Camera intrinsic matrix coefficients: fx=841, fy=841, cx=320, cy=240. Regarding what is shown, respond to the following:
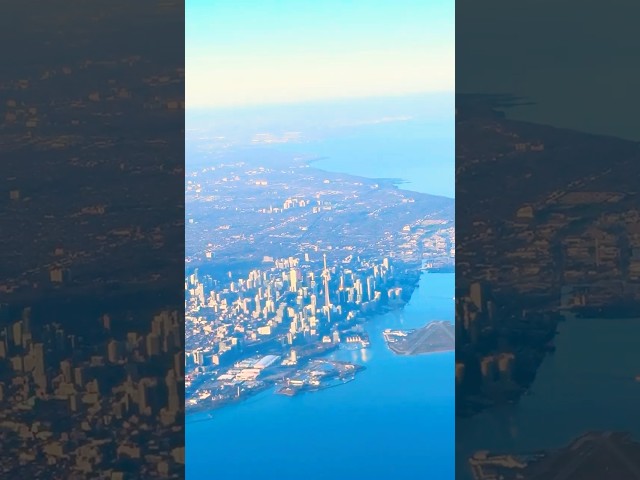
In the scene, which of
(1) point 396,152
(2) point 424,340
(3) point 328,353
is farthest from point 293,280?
(1) point 396,152

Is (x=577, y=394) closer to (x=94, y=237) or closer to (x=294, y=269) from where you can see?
(x=294, y=269)

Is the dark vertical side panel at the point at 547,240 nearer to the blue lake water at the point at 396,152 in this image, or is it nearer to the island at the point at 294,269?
the island at the point at 294,269

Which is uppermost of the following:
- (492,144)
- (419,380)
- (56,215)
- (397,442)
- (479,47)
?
(479,47)

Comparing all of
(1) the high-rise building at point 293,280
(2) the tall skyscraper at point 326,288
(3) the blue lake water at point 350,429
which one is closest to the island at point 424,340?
(3) the blue lake water at point 350,429

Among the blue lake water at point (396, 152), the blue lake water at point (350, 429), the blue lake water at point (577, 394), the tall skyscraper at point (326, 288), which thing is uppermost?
the blue lake water at point (396, 152)

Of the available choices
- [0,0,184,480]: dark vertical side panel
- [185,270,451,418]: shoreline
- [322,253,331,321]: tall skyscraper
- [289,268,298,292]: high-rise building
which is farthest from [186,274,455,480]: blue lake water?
[0,0,184,480]: dark vertical side panel

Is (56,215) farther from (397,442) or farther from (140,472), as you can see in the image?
(397,442)

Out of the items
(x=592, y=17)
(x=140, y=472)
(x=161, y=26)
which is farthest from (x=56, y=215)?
(x=592, y=17)
